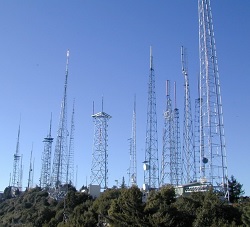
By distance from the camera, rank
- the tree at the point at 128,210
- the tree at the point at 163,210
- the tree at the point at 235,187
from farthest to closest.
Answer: the tree at the point at 235,187, the tree at the point at 128,210, the tree at the point at 163,210

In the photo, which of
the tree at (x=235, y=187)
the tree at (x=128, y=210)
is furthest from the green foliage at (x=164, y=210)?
the tree at (x=235, y=187)

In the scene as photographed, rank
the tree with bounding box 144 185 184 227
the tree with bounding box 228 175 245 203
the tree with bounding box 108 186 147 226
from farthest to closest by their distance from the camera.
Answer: the tree with bounding box 228 175 245 203 < the tree with bounding box 108 186 147 226 < the tree with bounding box 144 185 184 227

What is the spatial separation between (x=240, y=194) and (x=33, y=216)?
33668 millimetres

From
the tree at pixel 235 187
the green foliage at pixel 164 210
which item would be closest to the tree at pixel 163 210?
the green foliage at pixel 164 210

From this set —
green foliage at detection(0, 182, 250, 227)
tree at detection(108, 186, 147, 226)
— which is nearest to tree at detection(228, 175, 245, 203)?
green foliage at detection(0, 182, 250, 227)

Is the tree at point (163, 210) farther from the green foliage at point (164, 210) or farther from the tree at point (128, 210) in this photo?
the tree at point (128, 210)

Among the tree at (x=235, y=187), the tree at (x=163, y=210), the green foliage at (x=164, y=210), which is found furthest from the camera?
the tree at (x=235, y=187)

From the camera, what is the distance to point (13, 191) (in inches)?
4631

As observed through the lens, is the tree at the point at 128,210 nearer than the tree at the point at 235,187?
Yes

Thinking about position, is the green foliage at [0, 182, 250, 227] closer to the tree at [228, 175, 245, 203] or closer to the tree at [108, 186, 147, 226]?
the tree at [108, 186, 147, 226]

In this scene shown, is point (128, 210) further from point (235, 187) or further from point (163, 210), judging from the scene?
point (235, 187)

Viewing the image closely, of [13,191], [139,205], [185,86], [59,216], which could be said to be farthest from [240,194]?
[13,191]

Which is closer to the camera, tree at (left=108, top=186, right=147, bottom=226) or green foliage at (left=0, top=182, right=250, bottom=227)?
green foliage at (left=0, top=182, right=250, bottom=227)

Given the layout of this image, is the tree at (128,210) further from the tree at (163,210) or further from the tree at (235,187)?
the tree at (235,187)
